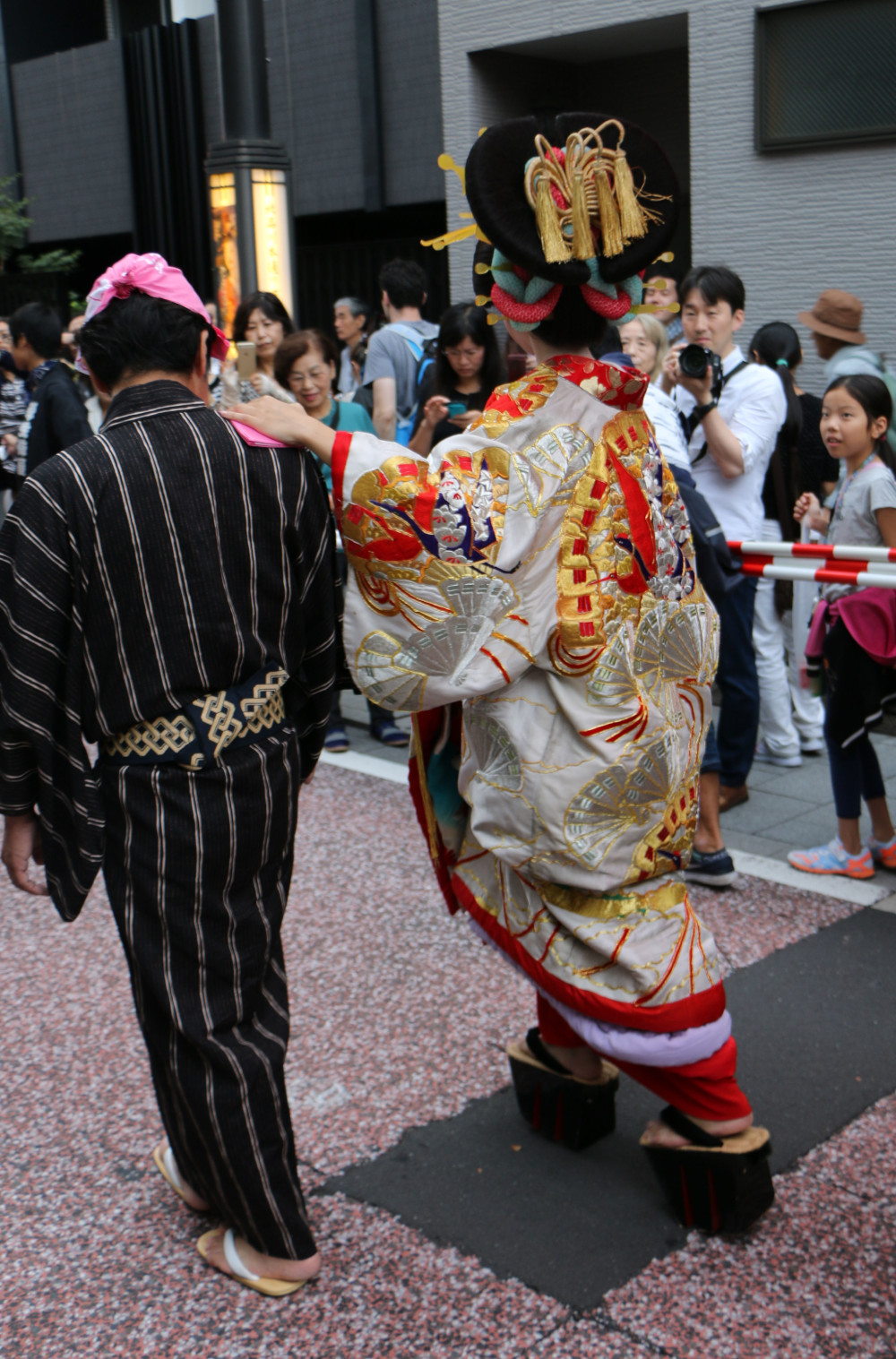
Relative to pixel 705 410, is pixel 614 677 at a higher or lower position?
lower

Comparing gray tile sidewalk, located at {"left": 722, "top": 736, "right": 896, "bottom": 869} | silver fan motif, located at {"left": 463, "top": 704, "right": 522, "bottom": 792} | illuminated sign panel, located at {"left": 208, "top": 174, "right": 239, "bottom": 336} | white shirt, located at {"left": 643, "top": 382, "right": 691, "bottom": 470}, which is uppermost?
illuminated sign panel, located at {"left": 208, "top": 174, "right": 239, "bottom": 336}

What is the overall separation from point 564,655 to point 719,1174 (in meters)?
1.01

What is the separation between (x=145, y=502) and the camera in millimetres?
2084

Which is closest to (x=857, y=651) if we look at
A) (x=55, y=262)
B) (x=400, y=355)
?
(x=400, y=355)

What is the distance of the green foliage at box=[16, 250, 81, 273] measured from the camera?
16172 mm

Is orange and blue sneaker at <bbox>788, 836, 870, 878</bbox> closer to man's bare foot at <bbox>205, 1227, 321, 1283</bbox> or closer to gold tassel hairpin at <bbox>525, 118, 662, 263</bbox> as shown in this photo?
man's bare foot at <bbox>205, 1227, 321, 1283</bbox>

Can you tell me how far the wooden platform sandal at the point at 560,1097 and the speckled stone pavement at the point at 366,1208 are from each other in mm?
93

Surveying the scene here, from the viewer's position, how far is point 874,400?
4105 millimetres

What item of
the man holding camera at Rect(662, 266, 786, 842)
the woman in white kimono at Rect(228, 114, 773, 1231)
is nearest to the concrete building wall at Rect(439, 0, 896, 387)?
the man holding camera at Rect(662, 266, 786, 842)

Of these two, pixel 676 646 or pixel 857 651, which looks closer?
pixel 676 646

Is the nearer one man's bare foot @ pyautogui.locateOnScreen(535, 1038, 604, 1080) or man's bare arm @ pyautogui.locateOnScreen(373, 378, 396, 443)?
man's bare foot @ pyautogui.locateOnScreen(535, 1038, 604, 1080)

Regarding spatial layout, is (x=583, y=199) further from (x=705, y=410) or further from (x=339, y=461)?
(x=705, y=410)

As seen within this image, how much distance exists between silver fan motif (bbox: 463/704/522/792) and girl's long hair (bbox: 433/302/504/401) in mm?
3241

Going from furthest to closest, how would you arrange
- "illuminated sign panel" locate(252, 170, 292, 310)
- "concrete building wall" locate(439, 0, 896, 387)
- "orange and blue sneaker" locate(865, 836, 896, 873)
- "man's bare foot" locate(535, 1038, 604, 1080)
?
1. "concrete building wall" locate(439, 0, 896, 387)
2. "illuminated sign panel" locate(252, 170, 292, 310)
3. "orange and blue sneaker" locate(865, 836, 896, 873)
4. "man's bare foot" locate(535, 1038, 604, 1080)
